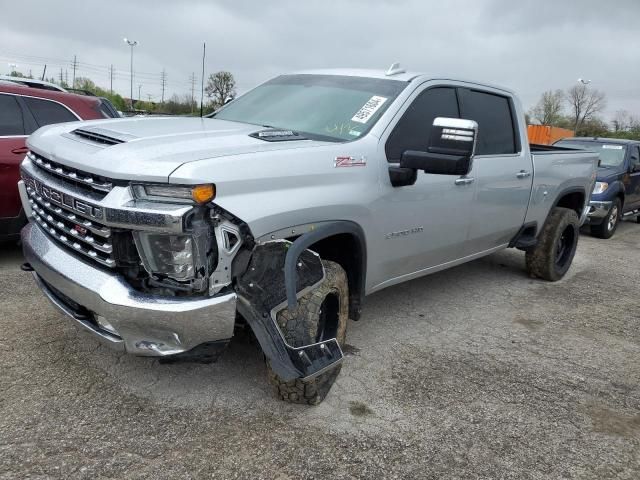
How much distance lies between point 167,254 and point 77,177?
2.16ft

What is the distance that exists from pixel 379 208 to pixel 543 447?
157 centimetres

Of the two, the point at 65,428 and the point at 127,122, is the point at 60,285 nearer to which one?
the point at 65,428

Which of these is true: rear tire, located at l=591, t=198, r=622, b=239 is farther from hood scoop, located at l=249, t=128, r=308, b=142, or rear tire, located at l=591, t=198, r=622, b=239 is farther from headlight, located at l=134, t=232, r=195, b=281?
headlight, located at l=134, t=232, r=195, b=281

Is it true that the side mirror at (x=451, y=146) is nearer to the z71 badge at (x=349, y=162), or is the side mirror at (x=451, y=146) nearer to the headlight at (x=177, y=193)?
the z71 badge at (x=349, y=162)

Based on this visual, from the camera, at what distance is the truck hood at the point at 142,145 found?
2492 millimetres

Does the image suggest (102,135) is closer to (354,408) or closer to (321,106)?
(321,106)

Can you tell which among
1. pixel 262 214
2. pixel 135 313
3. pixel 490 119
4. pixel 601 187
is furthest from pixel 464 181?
pixel 601 187

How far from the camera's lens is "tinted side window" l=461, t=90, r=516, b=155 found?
4516mm

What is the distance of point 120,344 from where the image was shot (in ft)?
8.64

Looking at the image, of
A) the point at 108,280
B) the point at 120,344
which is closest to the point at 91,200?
the point at 108,280

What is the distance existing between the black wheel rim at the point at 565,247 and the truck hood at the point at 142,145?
397 centimetres

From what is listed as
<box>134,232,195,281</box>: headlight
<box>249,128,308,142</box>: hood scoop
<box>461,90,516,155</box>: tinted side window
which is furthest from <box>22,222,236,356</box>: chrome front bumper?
<box>461,90,516,155</box>: tinted side window

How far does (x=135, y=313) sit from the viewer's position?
2.46 meters

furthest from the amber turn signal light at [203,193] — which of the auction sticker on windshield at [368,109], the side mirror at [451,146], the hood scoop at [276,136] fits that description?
the auction sticker on windshield at [368,109]
